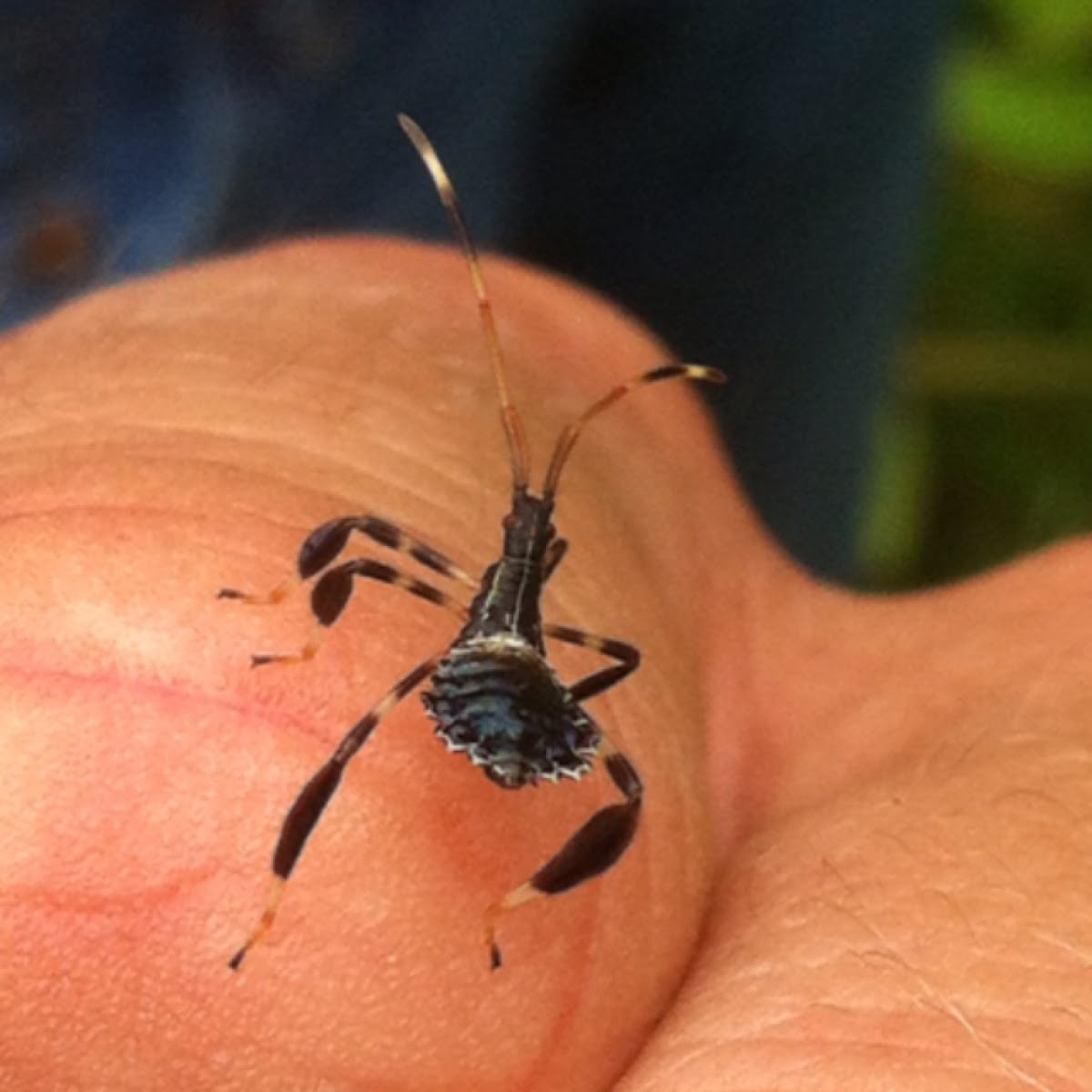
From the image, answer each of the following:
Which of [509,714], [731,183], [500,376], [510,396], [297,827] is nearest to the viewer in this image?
[297,827]

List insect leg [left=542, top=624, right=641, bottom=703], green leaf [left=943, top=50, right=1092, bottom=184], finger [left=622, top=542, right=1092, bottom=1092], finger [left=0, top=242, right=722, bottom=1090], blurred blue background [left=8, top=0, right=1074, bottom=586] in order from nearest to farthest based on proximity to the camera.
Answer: finger [left=0, top=242, right=722, bottom=1090]
finger [left=622, top=542, right=1092, bottom=1092]
insect leg [left=542, top=624, right=641, bottom=703]
blurred blue background [left=8, top=0, right=1074, bottom=586]
green leaf [left=943, top=50, right=1092, bottom=184]

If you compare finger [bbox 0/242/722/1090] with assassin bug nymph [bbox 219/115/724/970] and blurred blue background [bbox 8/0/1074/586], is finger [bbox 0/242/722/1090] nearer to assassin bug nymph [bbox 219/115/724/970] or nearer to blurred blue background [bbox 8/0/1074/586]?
assassin bug nymph [bbox 219/115/724/970]

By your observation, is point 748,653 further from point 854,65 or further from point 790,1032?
point 854,65

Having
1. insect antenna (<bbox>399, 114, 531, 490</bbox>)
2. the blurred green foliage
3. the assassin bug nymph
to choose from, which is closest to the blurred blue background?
the blurred green foliage

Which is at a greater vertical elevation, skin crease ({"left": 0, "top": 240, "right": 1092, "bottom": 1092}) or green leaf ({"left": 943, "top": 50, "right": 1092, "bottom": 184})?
skin crease ({"left": 0, "top": 240, "right": 1092, "bottom": 1092})

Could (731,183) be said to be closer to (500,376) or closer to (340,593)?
(500,376)

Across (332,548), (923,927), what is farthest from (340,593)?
(923,927)
